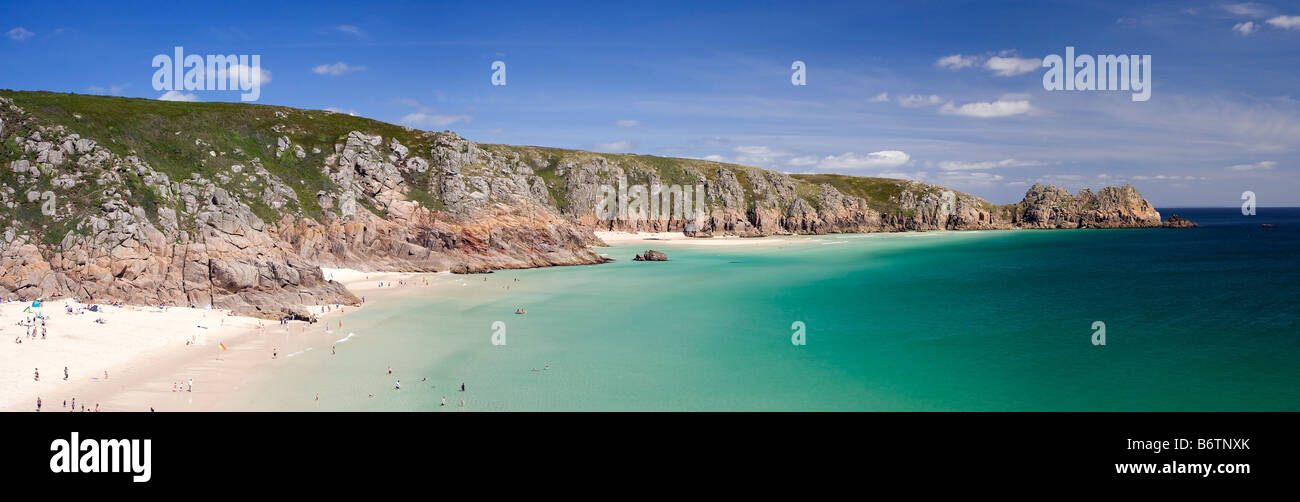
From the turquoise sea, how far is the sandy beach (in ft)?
8.23

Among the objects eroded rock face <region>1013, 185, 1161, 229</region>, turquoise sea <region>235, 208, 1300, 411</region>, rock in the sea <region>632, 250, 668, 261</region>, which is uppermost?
eroded rock face <region>1013, 185, 1161, 229</region>

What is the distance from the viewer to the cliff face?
158 ft

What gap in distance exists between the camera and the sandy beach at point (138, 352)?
1079 inches

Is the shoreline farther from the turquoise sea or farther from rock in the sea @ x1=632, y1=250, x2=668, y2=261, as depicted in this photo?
the turquoise sea

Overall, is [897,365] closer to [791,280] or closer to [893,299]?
[893,299]

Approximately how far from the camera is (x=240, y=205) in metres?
63.8

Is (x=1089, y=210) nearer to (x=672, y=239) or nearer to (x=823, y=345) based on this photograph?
(x=672, y=239)

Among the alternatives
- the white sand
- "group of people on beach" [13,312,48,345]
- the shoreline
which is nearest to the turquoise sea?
"group of people on beach" [13,312,48,345]

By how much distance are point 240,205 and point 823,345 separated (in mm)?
58933

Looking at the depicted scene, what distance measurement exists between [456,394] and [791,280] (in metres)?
47.8

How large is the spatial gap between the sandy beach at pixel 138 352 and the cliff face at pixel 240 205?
14.5 feet

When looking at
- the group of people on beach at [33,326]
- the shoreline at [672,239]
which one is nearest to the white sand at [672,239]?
the shoreline at [672,239]

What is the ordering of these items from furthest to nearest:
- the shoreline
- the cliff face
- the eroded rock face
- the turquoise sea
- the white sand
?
the eroded rock face → the white sand → the shoreline → the cliff face → the turquoise sea
